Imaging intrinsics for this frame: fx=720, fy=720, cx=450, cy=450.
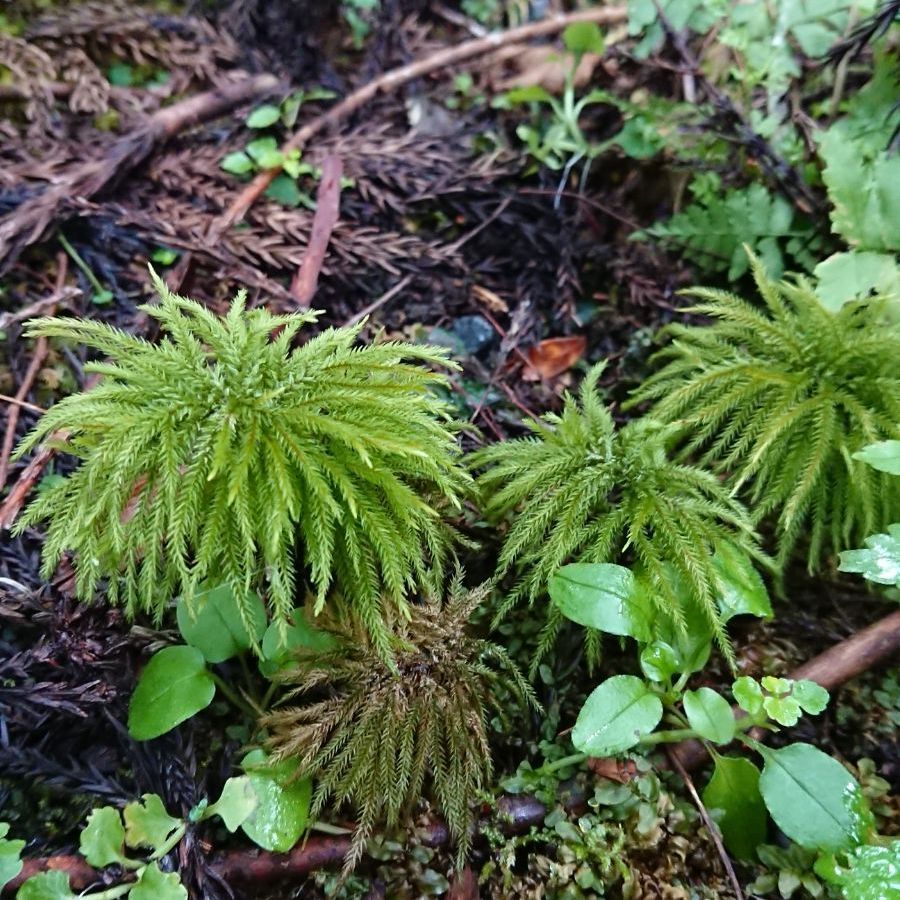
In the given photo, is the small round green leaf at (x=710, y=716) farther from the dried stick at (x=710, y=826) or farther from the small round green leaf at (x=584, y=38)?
the small round green leaf at (x=584, y=38)

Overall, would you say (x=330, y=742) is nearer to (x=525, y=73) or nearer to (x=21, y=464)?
(x=21, y=464)

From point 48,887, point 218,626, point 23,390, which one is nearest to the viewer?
point 48,887

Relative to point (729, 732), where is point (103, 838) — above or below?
below

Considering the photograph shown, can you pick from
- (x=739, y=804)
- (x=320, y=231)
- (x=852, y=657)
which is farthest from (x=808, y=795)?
(x=320, y=231)

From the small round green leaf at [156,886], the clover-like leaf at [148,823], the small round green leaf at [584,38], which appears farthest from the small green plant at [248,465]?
the small round green leaf at [584,38]

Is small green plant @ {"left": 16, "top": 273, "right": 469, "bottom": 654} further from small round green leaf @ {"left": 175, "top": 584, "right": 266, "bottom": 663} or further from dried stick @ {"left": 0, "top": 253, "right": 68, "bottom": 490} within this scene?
dried stick @ {"left": 0, "top": 253, "right": 68, "bottom": 490}

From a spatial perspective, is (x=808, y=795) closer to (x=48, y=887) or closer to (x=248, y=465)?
(x=248, y=465)

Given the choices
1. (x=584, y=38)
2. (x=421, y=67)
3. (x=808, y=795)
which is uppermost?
(x=584, y=38)

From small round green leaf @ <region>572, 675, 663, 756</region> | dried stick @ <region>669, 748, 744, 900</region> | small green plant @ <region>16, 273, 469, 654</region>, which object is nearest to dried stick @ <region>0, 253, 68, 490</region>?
small green plant @ <region>16, 273, 469, 654</region>

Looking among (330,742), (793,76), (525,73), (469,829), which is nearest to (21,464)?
(330,742)
